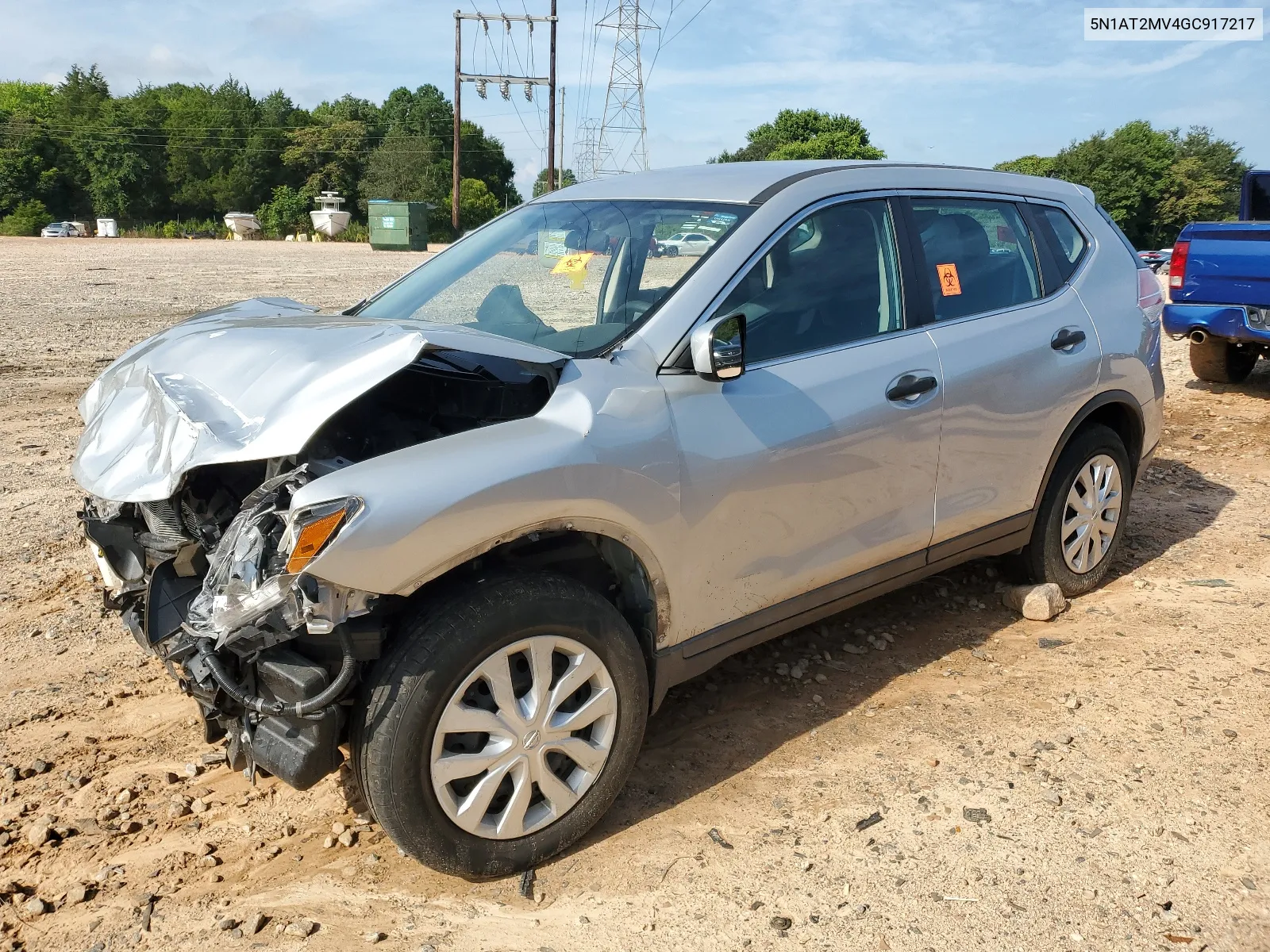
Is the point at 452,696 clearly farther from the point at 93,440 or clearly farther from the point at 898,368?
the point at 898,368

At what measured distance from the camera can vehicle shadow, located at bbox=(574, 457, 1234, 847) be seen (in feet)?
11.0

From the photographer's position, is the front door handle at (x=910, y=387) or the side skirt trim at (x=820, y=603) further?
the front door handle at (x=910, y=387)

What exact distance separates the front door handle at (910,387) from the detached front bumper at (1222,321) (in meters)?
Result: 6.42

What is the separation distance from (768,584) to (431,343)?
1349 millimetres

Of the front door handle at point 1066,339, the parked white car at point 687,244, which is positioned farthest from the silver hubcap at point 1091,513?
the parked white car at point 687,244

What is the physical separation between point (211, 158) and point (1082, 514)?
86.9m

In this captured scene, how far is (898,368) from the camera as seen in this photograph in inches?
141

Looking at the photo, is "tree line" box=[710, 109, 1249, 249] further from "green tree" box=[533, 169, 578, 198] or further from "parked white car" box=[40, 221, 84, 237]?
"parked white car" box=[40, 221, 84, 237]

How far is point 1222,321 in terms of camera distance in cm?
884

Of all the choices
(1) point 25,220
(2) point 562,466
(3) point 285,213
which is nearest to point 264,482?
(2) point 562,466

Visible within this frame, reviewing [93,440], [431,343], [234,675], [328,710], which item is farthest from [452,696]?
[93,440]

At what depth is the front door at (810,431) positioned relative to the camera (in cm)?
306

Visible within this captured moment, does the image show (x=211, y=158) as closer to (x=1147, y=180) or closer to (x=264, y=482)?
(x=1147, y=180)

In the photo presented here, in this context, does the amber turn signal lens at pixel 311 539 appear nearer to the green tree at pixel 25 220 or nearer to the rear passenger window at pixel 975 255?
the rear passenger window at pixel 975 255
